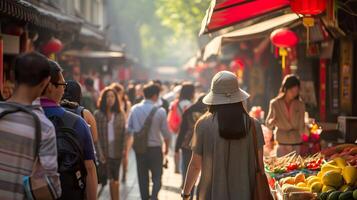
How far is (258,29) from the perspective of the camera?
12500mm

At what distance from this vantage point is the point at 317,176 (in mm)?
7418

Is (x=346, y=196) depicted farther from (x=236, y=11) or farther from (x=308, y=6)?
(x=236, y=11)

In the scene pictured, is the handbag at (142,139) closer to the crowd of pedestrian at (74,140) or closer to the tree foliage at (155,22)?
the crowd of pedestrian at (74,140)

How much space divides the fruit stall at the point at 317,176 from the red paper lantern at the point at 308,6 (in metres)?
1.75

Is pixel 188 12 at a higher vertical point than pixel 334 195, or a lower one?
higher

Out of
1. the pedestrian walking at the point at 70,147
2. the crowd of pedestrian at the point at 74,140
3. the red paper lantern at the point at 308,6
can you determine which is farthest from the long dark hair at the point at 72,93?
the red paper lantern at the point at 308,6

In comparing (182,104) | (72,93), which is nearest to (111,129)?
(182,104)

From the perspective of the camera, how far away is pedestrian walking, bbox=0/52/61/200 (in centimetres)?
455

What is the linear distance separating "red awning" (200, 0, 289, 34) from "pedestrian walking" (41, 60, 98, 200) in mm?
3907

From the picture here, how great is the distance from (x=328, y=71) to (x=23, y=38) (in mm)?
6155

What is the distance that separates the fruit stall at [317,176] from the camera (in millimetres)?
6777

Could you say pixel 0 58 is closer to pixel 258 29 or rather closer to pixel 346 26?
pixel 258 29

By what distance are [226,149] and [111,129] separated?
566 centimetres

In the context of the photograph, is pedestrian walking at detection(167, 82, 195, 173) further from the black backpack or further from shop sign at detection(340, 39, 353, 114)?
the black backpack
